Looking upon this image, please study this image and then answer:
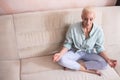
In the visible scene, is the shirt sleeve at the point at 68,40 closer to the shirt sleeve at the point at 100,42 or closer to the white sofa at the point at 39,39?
the white sofa at the point at 39,39

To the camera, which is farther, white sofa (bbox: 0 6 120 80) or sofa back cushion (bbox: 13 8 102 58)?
sofa back cushion (bbox: 13 8 102 58)

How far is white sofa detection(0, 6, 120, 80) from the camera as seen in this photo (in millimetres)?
1669

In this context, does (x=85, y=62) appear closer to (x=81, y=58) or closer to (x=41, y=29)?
(x=81, y=58)

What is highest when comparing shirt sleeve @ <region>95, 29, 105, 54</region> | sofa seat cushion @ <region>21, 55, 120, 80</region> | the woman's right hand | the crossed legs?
shirt sleeve @ <region>95, 29, 105, 54</region>

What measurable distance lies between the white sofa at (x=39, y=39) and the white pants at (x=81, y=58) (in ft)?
0.17

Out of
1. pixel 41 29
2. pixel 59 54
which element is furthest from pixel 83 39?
pixel 41 29

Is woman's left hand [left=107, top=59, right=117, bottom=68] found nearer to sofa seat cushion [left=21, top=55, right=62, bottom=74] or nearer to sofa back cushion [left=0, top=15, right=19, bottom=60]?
sofa seat cushion [left=21, top=55, right=62, bottom=74]

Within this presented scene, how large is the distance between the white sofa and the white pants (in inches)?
2.0

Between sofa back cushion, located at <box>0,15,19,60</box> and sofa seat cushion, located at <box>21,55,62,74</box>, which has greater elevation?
sofa back cushion, located at <box>0,15,19,60</box>

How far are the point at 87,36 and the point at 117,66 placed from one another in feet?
1.25

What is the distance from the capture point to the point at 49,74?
1.62 meters

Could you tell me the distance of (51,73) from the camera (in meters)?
1.63

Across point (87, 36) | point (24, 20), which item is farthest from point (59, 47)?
point (24, 20)

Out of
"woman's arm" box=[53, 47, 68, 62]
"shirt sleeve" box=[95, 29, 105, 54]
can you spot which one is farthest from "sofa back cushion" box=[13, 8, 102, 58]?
"shirt sleeve" box=[95, 29, 105, 54]
